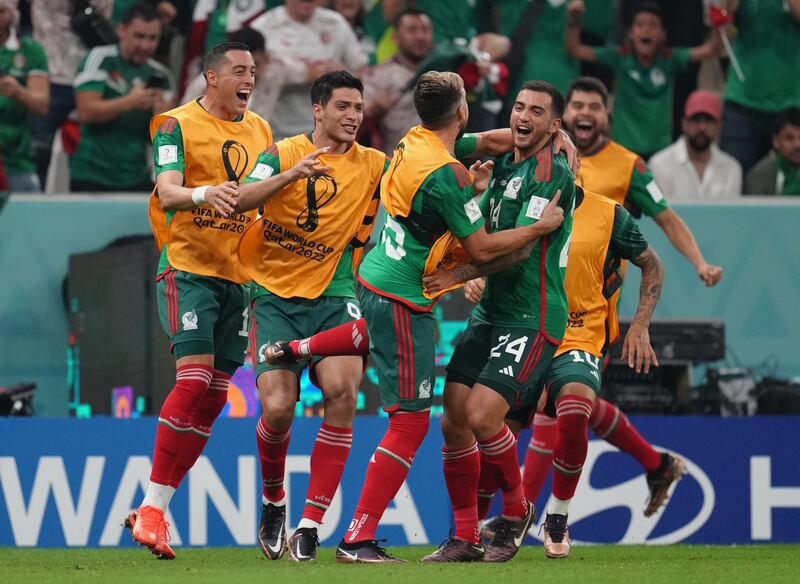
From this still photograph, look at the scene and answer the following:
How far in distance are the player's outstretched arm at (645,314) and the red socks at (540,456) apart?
61 cm

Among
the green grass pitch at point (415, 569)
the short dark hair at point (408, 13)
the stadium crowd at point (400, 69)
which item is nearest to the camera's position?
the green grass pitch at point (415, 569)

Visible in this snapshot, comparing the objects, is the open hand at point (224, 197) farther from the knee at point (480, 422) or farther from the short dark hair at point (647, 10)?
the short dark hair at point (647, 10)

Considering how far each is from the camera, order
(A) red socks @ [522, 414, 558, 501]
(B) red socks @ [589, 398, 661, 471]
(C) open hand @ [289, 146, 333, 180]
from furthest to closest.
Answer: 1. (B) red socks @ [589, 398, 661, 471]
2. (A) red socks @ [522, 414, 558, 501]
3. (C) open hand @ [289, 146, 333, 180]

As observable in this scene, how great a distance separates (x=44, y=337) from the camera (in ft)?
34.3

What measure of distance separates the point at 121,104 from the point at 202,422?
385 centimetres

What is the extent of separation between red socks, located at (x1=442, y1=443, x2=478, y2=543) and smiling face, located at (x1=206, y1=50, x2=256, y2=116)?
6.83ft

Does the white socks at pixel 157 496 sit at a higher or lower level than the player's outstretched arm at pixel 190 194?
lower

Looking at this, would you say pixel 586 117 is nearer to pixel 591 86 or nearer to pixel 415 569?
pixel 591 86

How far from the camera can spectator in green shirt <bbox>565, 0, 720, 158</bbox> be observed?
11.6 metres

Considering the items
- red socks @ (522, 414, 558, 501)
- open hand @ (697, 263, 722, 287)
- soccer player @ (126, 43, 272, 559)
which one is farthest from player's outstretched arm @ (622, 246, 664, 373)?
soccer player @ (126, 43, 272, 559)

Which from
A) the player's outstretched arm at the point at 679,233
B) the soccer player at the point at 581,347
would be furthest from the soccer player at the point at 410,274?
the player's outstretched arm at the point at 679,233

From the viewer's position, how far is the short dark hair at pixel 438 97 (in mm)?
6766

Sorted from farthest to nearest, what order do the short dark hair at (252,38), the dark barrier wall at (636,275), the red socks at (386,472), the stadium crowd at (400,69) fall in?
the stadium crowd at (400,69)
the short dark hair at (252,38)
the dark barrier wall at (636,275)
the red socks at (386,472)

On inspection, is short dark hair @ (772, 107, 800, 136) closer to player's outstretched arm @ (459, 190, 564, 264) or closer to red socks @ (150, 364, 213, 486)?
player's outstretched arm @ (459, 190, 564, 264)
